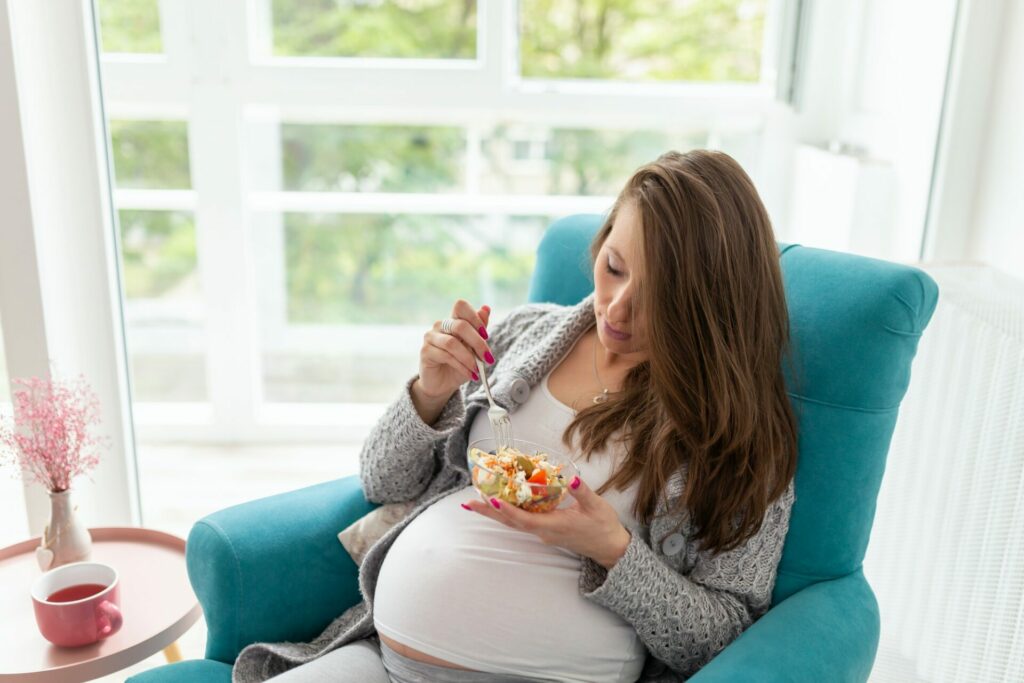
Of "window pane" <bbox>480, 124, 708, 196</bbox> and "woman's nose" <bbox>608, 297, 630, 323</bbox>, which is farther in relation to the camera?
"window pane" <bbox>480, 124, 708, 196</bbox>

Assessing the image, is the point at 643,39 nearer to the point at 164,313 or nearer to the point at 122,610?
the point at 164,313

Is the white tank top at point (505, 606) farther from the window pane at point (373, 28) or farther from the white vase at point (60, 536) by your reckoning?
the window pane at point (373, 28)

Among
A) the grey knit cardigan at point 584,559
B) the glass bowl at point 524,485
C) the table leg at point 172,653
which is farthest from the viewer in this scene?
the table leg at point 172,653

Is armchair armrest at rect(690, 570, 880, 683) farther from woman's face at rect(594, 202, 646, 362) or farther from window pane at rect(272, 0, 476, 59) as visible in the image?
window pane at rect(272, 0, 476, 59)

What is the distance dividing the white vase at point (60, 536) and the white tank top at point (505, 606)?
56cm

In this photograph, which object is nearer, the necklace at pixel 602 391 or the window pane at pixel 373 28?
the necklace at pixel 602 391

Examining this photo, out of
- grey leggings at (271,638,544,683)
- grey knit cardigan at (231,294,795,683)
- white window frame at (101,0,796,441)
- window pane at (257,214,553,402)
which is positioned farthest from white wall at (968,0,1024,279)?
window pane at (257,214,553,402)

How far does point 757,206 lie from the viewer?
1.20 meters

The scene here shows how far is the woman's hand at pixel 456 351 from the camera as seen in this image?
1268 mm

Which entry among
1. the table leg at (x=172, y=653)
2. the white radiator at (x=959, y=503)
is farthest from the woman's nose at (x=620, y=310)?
the table leg at (x=172, y=653)

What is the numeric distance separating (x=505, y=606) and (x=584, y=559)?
0.40ft

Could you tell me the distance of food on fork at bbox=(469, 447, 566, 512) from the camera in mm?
1021

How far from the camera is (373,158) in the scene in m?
2.97

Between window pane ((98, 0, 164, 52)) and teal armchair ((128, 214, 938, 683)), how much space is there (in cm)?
193
